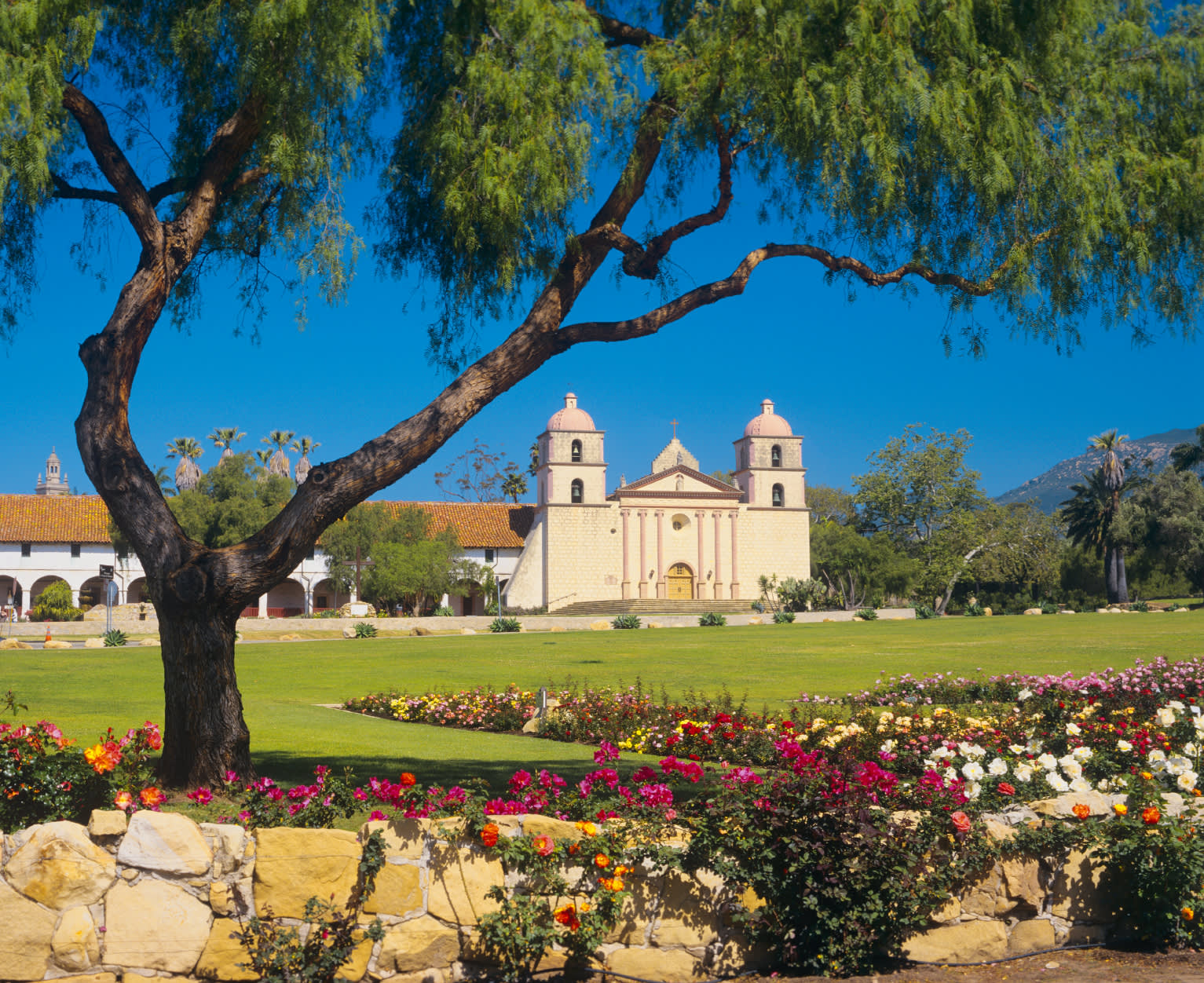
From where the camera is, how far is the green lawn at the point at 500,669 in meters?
11.5

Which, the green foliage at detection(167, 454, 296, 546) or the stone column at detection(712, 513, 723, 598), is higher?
the green foliage at detection(167, 454, 296, 546)

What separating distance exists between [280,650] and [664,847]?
26.4m

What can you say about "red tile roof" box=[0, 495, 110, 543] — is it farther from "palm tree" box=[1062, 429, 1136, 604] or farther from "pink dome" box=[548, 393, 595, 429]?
"palm tree" box=[1062, 429, 1136, 604]

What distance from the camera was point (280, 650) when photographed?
97.9 feet

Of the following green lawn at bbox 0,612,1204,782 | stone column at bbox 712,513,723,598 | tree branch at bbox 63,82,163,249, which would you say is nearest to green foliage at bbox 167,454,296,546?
green lawn at bbox 0,612,1204,782

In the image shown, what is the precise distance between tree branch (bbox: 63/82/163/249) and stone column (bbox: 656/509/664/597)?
5759cm

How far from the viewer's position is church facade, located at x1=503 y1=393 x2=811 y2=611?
63750 mm

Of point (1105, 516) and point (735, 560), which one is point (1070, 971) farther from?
point (1105, 516)

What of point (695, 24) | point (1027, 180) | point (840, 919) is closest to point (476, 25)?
point (695, 24)

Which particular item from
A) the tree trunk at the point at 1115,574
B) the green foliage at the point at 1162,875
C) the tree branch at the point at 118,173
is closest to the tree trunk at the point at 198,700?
the tree branch at the point at 118,173

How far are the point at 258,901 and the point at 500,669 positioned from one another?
18.4 metres

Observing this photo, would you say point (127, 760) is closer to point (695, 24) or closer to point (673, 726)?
point (695, 24)

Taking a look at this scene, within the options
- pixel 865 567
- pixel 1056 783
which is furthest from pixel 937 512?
pixel 1056 783

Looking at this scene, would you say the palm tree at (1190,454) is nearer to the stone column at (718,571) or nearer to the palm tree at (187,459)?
the stone column at (718,571)
